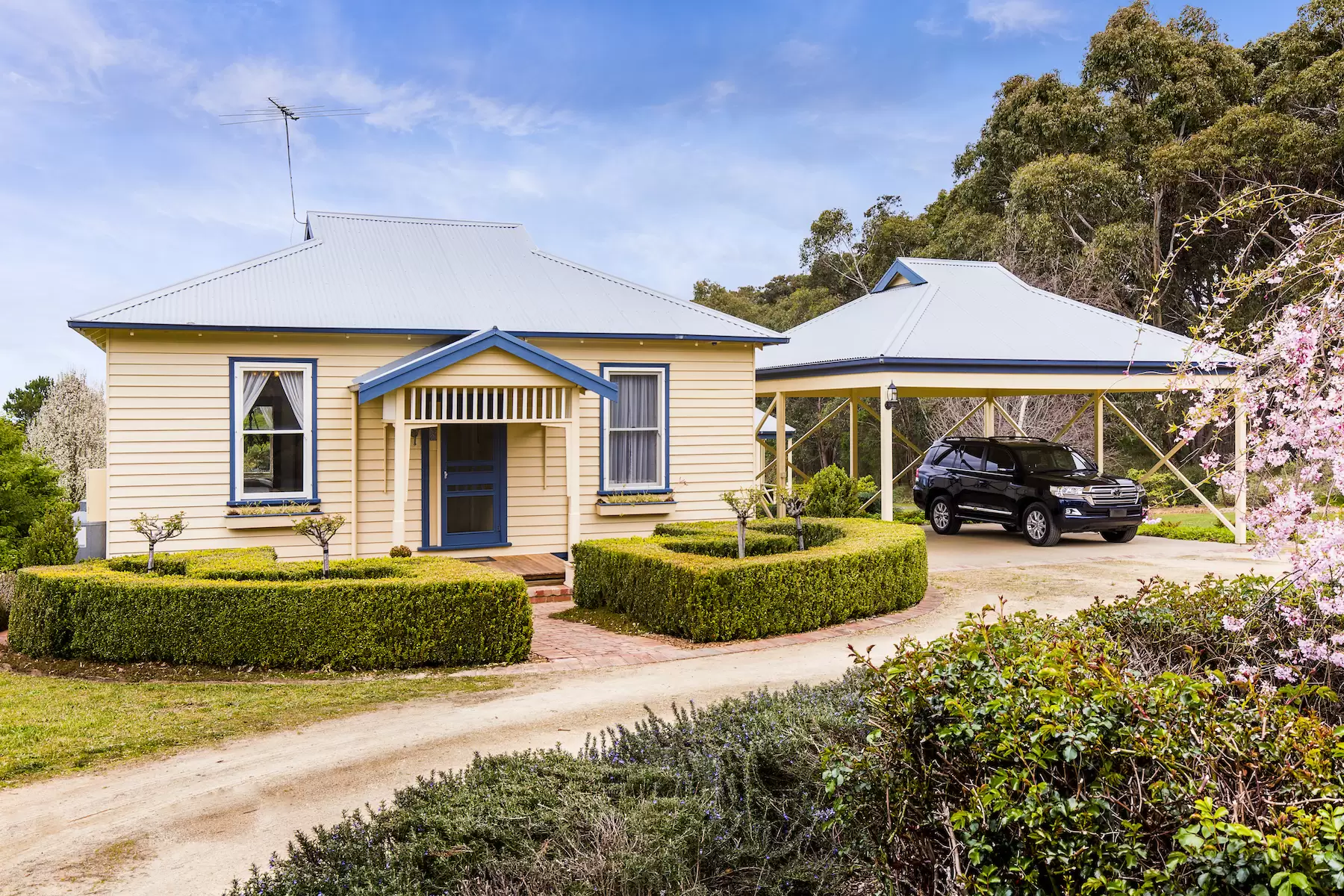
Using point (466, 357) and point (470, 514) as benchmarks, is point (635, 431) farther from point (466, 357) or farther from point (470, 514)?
point (466, 357)

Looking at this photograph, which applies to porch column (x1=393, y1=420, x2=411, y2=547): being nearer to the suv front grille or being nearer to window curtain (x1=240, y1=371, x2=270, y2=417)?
window curtain (x1=240, y1=371, x2=270, y2=417)

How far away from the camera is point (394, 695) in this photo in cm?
785

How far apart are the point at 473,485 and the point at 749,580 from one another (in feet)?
19.0

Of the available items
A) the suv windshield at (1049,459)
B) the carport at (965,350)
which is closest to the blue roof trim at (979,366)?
the carport at (965,350)

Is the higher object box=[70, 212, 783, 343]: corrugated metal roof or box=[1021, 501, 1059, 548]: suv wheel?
box=[70, 212, 783, 343]: corrugated metal roof

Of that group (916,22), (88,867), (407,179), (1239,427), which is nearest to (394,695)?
(88,867)

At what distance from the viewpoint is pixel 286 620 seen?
869 centimetres

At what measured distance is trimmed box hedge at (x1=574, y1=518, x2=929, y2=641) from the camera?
9812 mm

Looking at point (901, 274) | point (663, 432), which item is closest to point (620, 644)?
point (663, 432)

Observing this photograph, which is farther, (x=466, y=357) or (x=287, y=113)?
(x=287, y=113)

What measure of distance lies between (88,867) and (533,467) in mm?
10151

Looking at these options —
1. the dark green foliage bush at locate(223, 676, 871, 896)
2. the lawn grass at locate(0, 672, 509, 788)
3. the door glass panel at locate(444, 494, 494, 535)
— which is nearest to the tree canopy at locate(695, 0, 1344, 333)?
the door glass panel at locate(444, 494, 494, 535)

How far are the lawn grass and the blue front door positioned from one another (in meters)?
5.73

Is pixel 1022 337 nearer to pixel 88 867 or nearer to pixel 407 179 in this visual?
pixel 407 179
